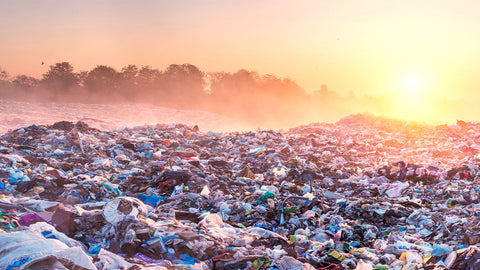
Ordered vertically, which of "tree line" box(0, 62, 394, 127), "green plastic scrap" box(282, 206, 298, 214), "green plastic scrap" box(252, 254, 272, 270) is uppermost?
"tree line" box(0, 62, 394, 127)

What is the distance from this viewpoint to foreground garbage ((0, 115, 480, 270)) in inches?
138

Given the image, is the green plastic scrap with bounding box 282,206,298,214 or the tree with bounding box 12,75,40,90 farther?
the tree with bounding box 12,75,40,90

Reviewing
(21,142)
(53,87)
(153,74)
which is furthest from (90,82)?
(21,142)

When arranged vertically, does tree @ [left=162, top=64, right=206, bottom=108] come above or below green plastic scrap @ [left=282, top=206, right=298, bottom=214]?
above

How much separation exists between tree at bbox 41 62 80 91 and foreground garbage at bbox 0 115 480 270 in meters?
18.8

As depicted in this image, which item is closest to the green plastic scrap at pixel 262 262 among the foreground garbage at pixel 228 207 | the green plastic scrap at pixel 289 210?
the foreground garbage at pixel 228 207

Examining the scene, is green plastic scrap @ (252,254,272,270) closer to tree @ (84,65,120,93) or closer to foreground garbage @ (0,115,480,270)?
foreground garbage @ (0,115,480,270)

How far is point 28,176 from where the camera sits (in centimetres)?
657

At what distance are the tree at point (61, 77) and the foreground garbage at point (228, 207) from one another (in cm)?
1878

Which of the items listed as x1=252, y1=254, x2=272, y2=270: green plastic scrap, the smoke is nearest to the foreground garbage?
x1=252, y1=254, x2=272, y2=270: green plastic scrap

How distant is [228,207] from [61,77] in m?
27.9

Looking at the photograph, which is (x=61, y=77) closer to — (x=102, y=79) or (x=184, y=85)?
(x=102, y=79)

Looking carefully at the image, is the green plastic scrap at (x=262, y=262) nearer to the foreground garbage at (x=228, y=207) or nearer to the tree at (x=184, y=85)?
the foreground garbage at (x=228, y=207)

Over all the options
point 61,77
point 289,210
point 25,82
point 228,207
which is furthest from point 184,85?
point 289,210
